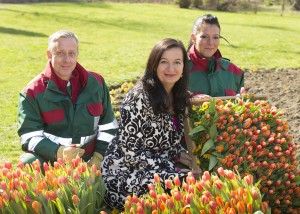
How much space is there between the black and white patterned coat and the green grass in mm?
2471

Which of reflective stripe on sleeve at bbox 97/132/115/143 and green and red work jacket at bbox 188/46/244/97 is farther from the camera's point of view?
green and red work jacket at bbox 188/46/244/97

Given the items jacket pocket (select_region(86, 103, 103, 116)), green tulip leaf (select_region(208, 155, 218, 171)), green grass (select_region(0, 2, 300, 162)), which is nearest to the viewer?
green tulip leaf (select_region(208, 155, 218, 171))

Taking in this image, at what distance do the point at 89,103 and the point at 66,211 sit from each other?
174 cm

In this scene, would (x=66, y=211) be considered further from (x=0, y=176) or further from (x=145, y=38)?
(x=145, y=38)

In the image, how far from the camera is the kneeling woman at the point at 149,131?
Result: 4.15 metres

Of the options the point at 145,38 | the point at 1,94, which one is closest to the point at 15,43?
the point at 145,38

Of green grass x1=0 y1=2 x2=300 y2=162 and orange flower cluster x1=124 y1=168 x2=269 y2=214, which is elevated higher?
orange flower cluster x1=124 y1=168 x2=269 y2=214

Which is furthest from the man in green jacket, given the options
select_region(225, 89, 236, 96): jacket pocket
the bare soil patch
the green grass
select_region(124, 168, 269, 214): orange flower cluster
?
the bare soil patch

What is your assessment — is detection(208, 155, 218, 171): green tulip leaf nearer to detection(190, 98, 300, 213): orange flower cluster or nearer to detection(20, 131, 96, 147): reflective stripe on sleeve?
detection(190, 98, 300, 213): orange flower cluster

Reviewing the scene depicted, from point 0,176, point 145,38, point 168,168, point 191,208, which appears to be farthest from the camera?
point 145,38

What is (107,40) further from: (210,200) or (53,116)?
(210,200)

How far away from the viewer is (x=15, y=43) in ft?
58.2

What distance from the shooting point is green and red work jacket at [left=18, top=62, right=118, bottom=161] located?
446cm

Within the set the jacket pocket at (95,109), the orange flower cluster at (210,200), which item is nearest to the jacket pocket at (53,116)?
the jacket pocket at (95,109)
